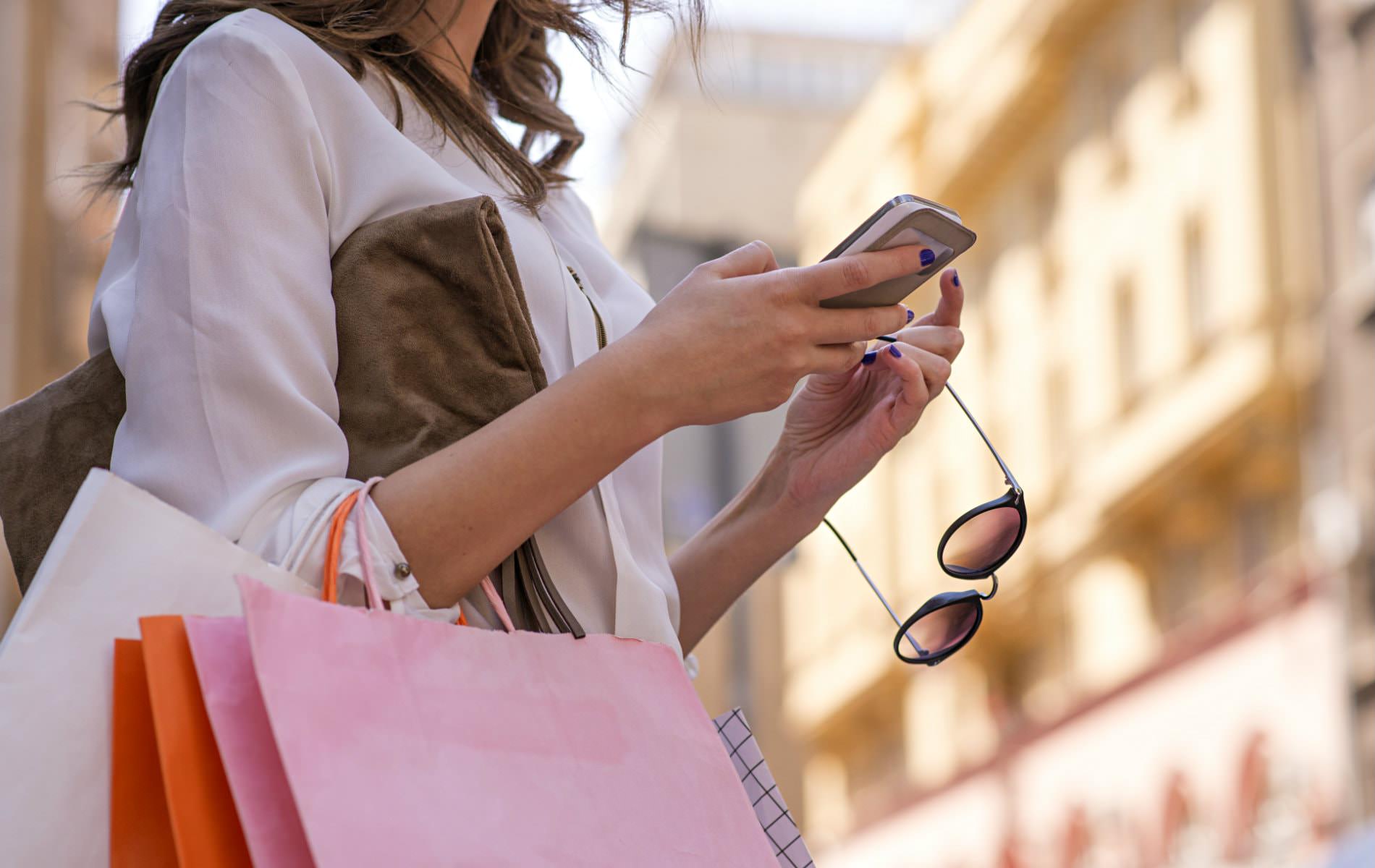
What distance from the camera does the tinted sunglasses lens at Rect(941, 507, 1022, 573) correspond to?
1854 mm

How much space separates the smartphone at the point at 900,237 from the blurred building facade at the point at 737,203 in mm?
10639

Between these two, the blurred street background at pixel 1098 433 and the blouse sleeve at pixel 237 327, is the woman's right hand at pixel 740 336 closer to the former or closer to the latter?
the blouse sleeve at pixel 237 327

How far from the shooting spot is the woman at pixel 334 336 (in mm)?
1364

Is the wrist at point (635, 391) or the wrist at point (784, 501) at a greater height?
the wrist at point (635, 391)

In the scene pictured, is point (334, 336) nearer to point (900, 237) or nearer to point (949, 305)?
point (900, 237)

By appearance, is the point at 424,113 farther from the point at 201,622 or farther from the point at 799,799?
the point at 799,799

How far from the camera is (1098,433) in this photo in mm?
24094

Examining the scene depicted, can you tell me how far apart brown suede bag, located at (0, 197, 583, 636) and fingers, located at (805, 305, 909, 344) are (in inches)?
9.7

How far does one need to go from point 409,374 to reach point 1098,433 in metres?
23.3

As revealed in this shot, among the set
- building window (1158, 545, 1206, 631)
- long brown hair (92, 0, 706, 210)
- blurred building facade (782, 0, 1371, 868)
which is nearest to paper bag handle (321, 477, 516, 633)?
long brown hair (92, 0, 706, 210)

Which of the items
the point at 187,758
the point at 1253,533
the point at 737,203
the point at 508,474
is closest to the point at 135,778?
the point at 187,758

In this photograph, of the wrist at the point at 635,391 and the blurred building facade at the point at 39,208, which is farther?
the blurred building facade at the point at 39,208

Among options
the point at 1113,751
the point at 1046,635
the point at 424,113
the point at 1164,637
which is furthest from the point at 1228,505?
the point at 424,113

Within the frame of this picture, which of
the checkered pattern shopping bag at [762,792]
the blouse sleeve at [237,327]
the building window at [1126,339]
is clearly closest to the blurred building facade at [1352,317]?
the building window at [1126,339]
